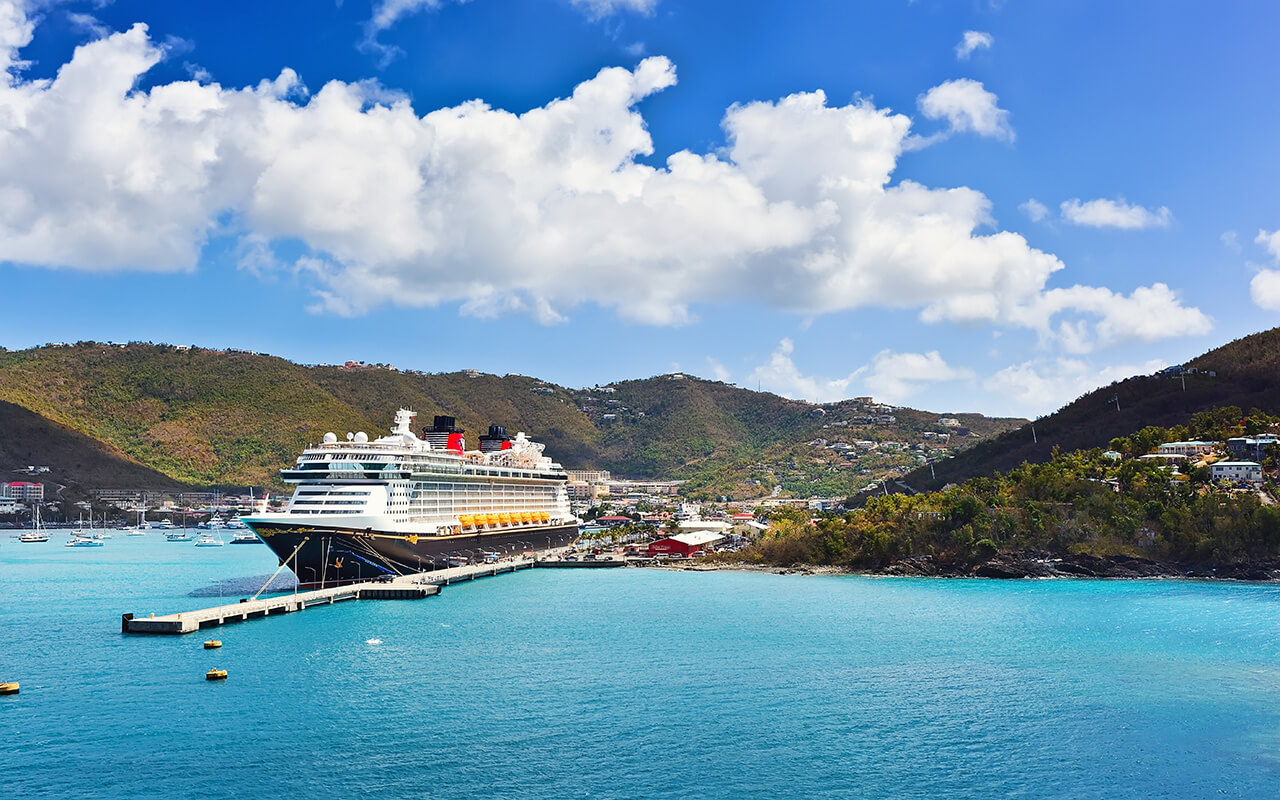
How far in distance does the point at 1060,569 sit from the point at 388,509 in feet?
171

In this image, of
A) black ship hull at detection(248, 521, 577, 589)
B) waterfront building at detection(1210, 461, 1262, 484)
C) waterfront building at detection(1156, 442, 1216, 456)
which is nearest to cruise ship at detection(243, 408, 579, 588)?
black ship hull at detection(248, 521, 577, 589)

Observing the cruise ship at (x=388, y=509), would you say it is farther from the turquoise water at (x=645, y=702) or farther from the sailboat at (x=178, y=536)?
the sailboat at (x=178, y=536)

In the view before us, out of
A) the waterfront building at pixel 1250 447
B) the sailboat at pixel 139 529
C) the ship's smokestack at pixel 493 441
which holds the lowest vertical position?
the sailboat at pixel 139 529

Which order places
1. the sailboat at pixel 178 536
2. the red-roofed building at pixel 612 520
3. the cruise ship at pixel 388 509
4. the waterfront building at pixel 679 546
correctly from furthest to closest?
the red-roofed building at pixel 612 520 → the sailboat at pixel 178 536 → the waterfront building at pixel 679 546 → the cruise ship at pixel 388 509

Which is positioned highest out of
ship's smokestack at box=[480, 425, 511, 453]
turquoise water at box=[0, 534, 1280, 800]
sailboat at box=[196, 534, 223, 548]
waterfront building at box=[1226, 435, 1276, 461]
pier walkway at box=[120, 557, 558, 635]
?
ship's smokestack at box=[480, 425, 511, 453]

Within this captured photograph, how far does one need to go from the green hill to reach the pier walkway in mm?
74466

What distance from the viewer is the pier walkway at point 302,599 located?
142ft

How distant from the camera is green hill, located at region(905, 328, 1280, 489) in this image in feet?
377

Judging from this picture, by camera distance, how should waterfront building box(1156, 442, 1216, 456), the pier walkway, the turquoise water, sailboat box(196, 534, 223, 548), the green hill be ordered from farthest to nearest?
sailboat box(196, 534, 223, 548) < the green hill < waterfront building box(1156, 442, 1216, 456) < the pier walkway < the turquoise water

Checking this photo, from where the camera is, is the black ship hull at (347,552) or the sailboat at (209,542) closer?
the black ship hull at (347,552)

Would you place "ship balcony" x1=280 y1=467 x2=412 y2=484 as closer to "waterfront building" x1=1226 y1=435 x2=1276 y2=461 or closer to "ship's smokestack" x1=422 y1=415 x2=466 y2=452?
"ship's smokestack" x1=422 y1=415 x2=466 y2=452

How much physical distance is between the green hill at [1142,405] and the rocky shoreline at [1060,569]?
125 feet

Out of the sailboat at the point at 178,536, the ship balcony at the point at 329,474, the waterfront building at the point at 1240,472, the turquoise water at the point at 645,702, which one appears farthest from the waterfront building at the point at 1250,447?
the sailboat at the point at 178,536

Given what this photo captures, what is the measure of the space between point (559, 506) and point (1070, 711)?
71904 mm
